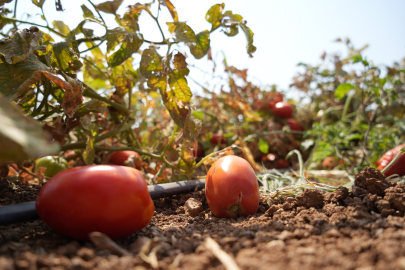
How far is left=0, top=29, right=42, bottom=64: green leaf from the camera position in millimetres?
954

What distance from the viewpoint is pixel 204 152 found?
2.62 meters

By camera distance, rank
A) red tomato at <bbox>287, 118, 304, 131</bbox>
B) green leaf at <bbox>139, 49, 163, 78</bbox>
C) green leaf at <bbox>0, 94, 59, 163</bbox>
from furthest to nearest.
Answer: red tomato at <bbox>287, 118, 304, 131</bbox>
green leaf at <bbox>139, 49, 163, 78</bbox>
green leaf at <bbox>0, 94, 59, 163</bbox>

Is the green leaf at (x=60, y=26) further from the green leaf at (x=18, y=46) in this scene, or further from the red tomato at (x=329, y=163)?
the red tomato at (x=329, y=163)

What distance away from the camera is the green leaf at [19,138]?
0.52 m

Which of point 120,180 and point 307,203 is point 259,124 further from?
point 120,180

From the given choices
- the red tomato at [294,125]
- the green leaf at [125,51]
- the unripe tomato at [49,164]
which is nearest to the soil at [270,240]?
the unripe tomato at [49,164]

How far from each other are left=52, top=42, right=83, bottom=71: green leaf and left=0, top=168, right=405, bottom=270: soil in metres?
0.57

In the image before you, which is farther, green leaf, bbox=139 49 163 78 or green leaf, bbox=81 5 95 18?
green leaf, bbox=81 5 95 18

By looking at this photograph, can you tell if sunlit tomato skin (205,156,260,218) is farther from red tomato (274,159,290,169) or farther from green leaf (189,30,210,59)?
red tomato (274,159,290,169)

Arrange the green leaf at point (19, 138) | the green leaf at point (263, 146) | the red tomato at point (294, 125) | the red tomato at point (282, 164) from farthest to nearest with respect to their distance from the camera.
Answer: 1. the red tomato at point (294, 125)
2. the red tomato at point (282, 164)
3. the green leaf at point (263, 146)
4. the green leaf at point (19, 138)

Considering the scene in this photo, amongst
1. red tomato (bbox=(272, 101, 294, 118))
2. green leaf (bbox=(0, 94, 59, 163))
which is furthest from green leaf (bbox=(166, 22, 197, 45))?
red tomato (bbox=(272, 101, 294, 118))

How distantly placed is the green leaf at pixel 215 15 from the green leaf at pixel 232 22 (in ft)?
0.12

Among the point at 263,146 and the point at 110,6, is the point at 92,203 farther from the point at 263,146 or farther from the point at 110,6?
the point at 263,146

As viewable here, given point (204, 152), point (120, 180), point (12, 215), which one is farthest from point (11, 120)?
point (204, 152)
